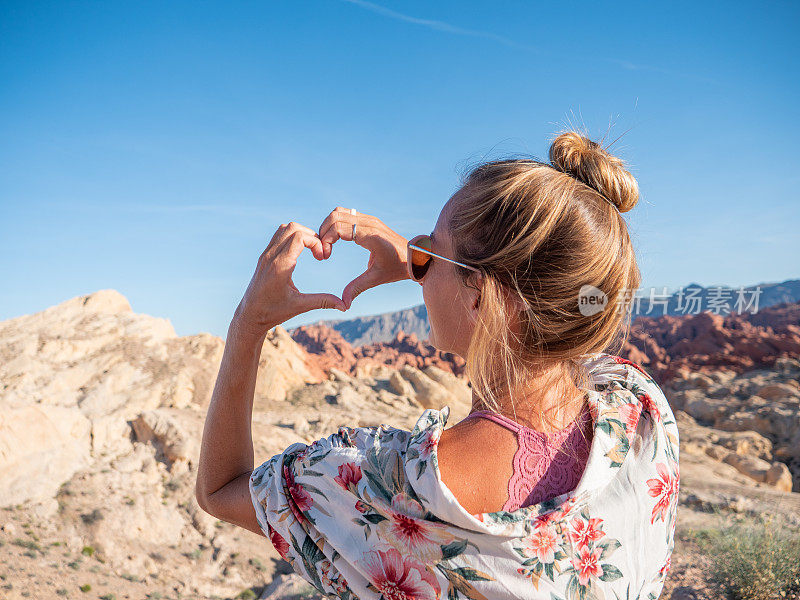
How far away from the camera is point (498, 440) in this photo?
38.8 inches

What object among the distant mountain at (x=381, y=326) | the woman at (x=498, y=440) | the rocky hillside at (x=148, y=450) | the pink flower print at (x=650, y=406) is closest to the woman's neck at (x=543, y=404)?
the woman at (x=498, y=440)

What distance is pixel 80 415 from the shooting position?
7.44m

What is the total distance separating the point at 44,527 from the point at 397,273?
21.6 ft

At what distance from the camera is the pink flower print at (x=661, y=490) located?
1.06 metres

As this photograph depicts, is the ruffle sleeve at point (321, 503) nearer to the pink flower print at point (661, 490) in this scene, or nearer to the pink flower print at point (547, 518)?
the pink flower print at point (547, 518)

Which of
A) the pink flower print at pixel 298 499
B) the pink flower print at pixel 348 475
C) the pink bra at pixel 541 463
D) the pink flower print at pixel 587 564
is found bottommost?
the pink flower print at pixel 587 564

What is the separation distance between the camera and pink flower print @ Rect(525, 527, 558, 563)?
91 centimetres

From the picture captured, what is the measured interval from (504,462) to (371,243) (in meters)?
0.64

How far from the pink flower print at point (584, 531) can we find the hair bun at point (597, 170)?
0.67 meters

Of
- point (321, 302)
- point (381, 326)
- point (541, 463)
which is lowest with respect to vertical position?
point (381, 326)

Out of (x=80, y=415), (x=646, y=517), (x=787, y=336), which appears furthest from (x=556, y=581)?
(x=787, y=336)

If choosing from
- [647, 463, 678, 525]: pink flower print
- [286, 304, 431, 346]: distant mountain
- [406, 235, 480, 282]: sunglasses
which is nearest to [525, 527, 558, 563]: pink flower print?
[647, 463, 678, 525]: pink flower print

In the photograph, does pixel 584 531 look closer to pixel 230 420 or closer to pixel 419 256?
pixel 419 256

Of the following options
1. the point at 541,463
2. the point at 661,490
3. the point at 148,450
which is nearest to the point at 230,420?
the point at 541,463
